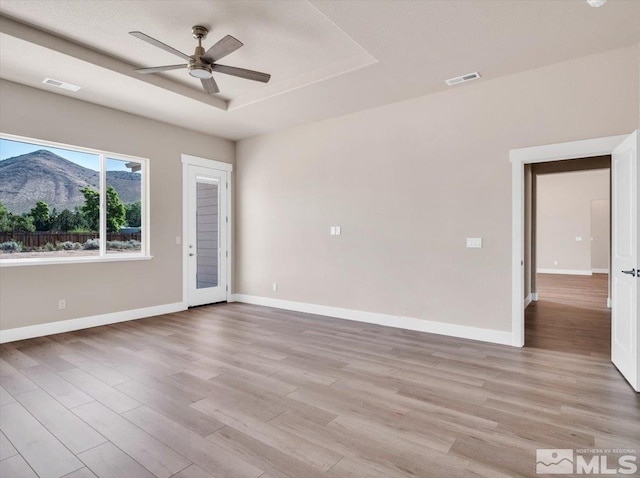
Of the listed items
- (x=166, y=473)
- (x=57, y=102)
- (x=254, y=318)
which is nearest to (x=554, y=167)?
(x=254, y=318)

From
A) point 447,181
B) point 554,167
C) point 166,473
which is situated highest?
point 554,167

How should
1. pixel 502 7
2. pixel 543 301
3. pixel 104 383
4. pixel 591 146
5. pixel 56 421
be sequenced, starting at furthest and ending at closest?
1. pixel 543 301
2. pixel 591 146
3. pixel 104 383
4. pixel 502 7
5. pixel 56 421

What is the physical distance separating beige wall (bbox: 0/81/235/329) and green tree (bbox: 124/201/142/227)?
20 centimetres

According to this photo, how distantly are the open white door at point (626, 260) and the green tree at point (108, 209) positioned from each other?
6.04 meters

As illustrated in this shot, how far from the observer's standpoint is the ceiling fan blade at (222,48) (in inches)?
115

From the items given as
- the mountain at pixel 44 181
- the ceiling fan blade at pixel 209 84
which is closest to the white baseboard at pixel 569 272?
the ceiling fan blade at pixel 209 84

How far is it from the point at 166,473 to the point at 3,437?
1.22 metres

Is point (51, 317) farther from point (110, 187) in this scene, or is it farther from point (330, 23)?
point (330, 23)

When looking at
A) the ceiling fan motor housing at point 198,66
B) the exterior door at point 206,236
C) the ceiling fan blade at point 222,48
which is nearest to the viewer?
the ceiling fan blade at point 222,48

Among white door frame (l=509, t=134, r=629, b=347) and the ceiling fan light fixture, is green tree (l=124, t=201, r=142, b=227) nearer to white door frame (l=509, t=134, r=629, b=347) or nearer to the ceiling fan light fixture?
the ceiling fan light fixture

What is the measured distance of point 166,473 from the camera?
74.5 inches

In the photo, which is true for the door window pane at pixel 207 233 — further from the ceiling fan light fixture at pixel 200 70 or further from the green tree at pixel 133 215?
the ceiling fan light fixture at pixel 200 70

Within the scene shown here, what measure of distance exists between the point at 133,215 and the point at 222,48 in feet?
11.0

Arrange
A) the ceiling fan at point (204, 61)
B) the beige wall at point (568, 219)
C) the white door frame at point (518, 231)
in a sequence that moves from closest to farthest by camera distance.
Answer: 1. the ceiling fan at point (204, 61)
2. the white door frame at point (518, 231)
3. the beige wall at point (568, 219)
